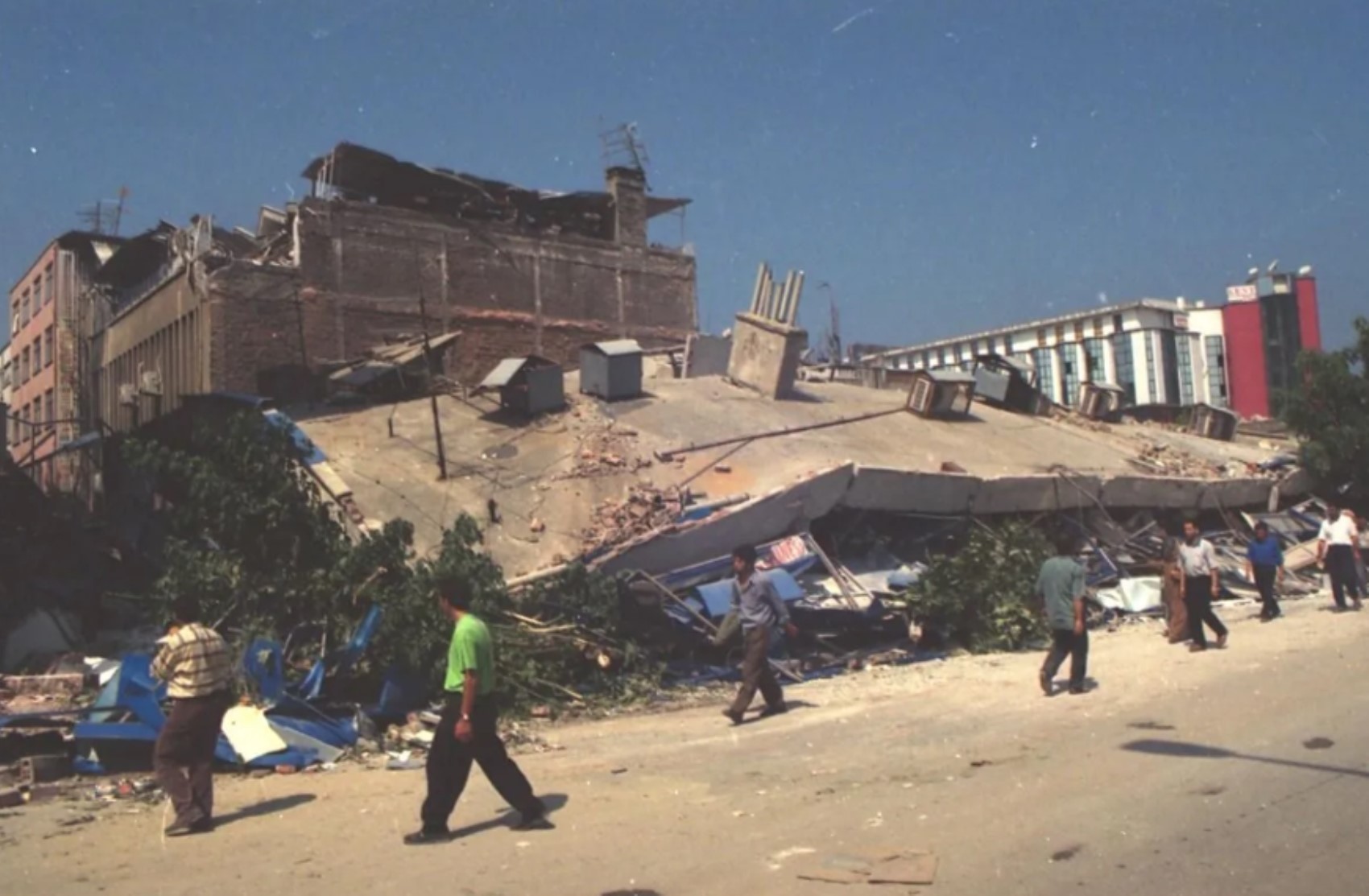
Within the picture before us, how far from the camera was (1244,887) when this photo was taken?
15.3ft

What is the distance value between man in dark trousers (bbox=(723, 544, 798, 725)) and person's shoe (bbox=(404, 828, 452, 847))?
3837 mm

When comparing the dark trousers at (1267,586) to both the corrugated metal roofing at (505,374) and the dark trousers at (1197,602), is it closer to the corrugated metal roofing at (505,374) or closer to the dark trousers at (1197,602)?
the dark trousers at (1197,602)

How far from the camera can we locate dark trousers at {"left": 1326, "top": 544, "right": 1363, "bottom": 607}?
14234 millimetres

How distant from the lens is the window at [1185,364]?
50969 millimetres

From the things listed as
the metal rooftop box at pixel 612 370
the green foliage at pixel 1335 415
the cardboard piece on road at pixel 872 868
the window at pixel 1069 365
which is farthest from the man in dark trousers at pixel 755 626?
the window at pixel 1069 365

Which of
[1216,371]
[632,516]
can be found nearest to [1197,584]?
[632,516]

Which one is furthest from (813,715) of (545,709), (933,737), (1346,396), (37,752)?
(1346,396)

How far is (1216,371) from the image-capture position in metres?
50.7

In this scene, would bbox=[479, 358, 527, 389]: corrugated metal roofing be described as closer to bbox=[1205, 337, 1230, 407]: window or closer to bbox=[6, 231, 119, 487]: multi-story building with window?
bbox=[6, 231, 119, 487]: multi-story building with window

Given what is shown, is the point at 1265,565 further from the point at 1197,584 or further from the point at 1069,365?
the point at 1069,365

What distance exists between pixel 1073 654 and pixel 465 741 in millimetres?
6033

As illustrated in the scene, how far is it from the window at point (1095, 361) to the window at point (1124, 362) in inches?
28.4

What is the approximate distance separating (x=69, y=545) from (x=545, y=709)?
1057 cm

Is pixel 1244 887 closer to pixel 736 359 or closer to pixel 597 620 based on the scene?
pixel 597 620
